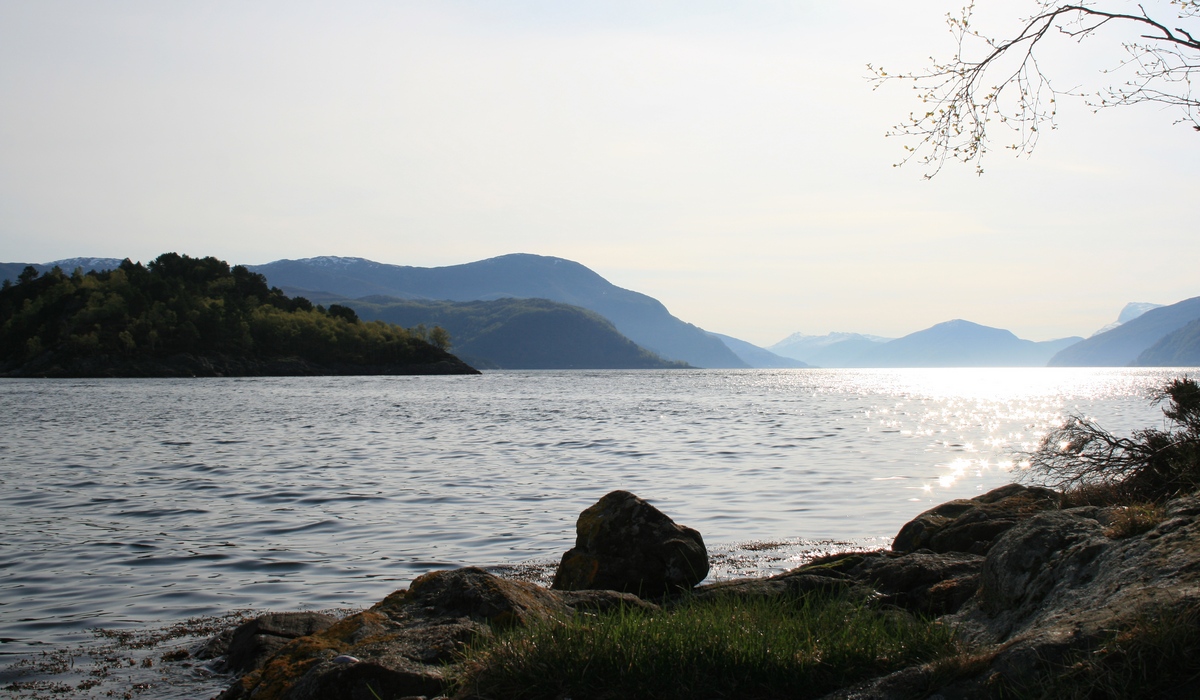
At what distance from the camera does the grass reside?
17.7ft

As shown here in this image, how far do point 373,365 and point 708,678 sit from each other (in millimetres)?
196223

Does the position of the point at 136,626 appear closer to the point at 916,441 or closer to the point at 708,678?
the point at 708,678

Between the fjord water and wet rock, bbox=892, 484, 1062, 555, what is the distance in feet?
10.1

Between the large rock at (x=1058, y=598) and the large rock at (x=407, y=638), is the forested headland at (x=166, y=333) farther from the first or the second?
the large rock at (x=1058, y=598)

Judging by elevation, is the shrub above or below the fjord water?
above

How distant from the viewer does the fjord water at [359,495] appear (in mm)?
12820

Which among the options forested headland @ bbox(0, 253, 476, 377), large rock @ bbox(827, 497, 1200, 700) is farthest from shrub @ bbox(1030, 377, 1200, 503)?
forested headland @ bbox(0, 253, 476, 377)

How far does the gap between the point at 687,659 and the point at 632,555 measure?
5896 millimetres

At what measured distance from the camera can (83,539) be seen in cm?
1565

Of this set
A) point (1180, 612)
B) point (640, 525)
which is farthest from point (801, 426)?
point (1180, 612)

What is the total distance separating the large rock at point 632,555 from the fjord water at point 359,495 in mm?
3258

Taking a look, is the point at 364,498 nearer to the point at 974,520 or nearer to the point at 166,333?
the point at 974,520

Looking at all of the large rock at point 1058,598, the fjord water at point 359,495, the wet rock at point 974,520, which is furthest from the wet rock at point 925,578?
the fjord water at point 359,495

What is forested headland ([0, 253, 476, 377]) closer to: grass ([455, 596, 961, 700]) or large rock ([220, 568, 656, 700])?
large rock ([220, 568, 656, 700])
